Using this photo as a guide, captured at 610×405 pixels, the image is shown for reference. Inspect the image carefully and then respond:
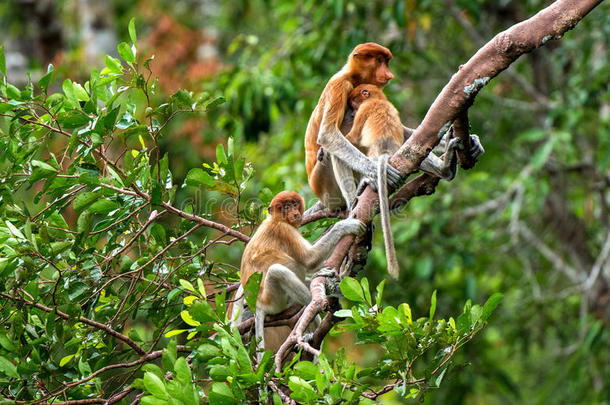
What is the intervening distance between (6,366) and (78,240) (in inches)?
18.1

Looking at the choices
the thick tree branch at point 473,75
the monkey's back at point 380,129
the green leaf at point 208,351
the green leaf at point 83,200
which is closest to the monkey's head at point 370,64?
the monkey's back at point 380,129

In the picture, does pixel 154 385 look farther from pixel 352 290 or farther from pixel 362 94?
pixel 362 94

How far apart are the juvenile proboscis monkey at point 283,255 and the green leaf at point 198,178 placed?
1.45 feet

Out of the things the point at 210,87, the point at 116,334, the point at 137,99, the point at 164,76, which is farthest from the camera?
the point at 164,76

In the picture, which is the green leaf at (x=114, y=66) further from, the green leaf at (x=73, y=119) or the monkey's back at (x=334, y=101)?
the monkey's back at (x=334, y=101)

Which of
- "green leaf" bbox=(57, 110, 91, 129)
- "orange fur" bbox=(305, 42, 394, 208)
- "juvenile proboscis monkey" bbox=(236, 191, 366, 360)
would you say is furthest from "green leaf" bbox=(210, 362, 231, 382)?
"orange fur" bbox=(305, 42, 394, 208)

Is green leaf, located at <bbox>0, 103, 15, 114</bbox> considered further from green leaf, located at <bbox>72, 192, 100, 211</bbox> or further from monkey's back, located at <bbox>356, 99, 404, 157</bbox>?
monkey's back, located at <bbox>356, 99, 404, 157</bbox>

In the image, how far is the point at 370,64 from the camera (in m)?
3.56

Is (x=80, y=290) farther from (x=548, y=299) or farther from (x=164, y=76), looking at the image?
(x=164, y=76)

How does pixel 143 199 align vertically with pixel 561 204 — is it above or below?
above

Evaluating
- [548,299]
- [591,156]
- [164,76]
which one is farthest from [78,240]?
[164,76]

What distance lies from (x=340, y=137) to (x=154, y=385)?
73.8 inches

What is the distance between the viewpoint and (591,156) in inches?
282

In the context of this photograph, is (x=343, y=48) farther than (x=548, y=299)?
No
